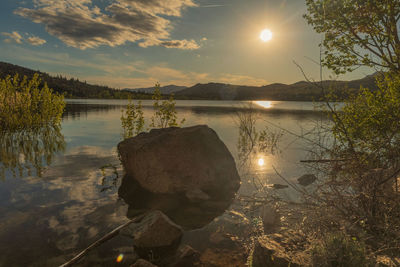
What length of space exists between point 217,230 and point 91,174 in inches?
276

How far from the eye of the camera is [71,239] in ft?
19.0

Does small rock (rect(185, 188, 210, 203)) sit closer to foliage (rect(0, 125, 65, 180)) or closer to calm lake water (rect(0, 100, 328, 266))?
calm lake water (rect(0, 100, 328, 266))

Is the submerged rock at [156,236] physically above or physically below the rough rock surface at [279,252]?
below

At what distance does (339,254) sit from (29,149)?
1758 cm

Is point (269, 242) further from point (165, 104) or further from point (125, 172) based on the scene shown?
point (165, 104)

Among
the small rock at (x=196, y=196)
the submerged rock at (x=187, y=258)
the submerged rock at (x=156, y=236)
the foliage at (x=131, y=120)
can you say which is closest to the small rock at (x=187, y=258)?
the submerged rock at (x=187, y=258)

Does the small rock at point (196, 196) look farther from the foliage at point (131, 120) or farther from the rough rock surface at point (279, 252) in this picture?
the foliage at point (131, 120)

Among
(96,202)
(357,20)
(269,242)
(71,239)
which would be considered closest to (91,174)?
(96,202)

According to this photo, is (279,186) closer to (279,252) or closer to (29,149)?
(279,252)

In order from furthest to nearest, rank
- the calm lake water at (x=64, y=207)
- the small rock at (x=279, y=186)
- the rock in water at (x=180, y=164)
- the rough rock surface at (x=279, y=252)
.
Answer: the small rock at (x=279, y=186) < the rock in water at (x=180, y=164) < the calm lake water at (x=64, y=207) < the rough rock surface at (x=279, y=252)

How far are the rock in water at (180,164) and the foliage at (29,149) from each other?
4.90 m

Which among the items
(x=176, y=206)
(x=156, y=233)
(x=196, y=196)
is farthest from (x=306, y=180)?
(x=156, y=233)

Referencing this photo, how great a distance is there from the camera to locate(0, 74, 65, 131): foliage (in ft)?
59.3

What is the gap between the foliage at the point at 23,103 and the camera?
59.3 feet
